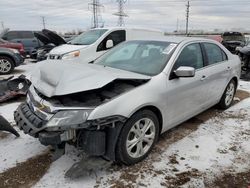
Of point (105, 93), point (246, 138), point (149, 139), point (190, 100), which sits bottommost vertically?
point (246, 138)

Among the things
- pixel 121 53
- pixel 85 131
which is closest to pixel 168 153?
pixel 85 131

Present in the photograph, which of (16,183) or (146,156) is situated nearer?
(16,183)

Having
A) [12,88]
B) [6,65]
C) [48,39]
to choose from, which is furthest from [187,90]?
[48,39]

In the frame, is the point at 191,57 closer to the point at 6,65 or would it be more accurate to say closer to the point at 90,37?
the point at 90,37

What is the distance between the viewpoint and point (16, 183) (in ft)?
10.7

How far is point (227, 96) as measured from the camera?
588 cm

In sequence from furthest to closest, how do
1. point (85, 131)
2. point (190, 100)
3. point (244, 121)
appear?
1. point (244, 121)
2. point (190, 100)
3. point (85, 131)

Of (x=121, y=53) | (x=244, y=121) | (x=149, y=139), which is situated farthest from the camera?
(x=244, y=121)

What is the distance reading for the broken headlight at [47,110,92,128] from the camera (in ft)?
9.87

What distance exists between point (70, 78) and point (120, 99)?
2.12 feet

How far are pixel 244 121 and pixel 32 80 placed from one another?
3804 millimetres

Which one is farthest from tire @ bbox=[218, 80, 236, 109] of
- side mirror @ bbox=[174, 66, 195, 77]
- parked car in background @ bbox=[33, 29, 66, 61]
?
parked car in background @ bbox=[33, 29, 66, 61]

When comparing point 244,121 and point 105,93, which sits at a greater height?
point 105,93

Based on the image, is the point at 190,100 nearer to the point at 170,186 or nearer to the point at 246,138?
the point at 246,138
